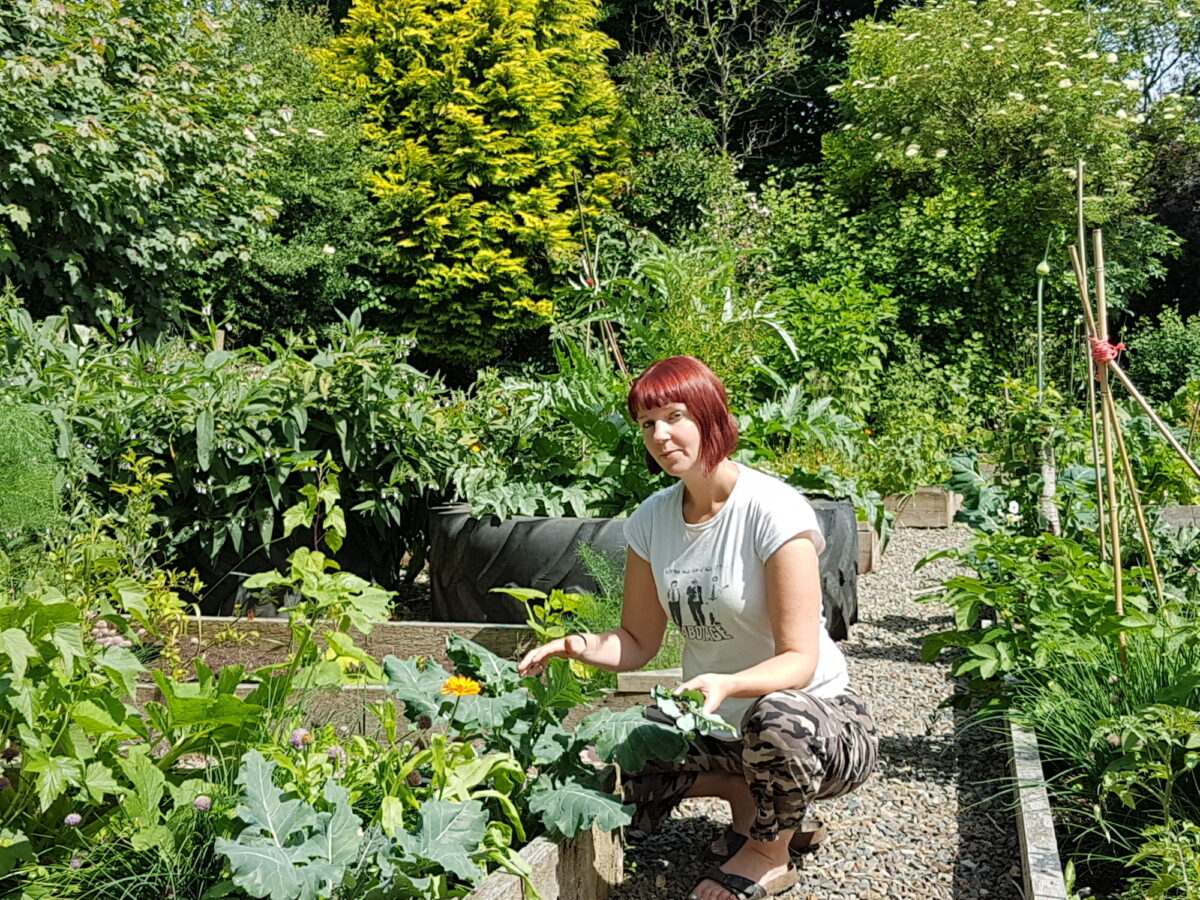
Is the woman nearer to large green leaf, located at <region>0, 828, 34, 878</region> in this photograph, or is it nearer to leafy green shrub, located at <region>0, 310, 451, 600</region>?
large green leaf, located at <region>0, 828, 34, 878</region>

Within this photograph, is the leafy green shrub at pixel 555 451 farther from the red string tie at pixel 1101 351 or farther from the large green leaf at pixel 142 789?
the large green leaf at pixel 142 789

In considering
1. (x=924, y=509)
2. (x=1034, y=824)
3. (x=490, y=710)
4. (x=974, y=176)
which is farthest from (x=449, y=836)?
(x=974, y=176)

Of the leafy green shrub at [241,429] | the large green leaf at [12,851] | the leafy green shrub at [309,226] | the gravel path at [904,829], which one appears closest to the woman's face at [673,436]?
the gravel path at [904,829]

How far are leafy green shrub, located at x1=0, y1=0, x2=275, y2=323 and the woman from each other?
440cm

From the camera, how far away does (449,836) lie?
1583 millimetres

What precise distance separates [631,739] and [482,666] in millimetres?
320

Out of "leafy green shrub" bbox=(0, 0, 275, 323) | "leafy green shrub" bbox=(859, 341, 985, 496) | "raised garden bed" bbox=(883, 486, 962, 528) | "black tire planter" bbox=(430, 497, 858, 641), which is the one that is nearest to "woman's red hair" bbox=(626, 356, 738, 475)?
"black tire planter" bbox=(430, 497, 858, 641)

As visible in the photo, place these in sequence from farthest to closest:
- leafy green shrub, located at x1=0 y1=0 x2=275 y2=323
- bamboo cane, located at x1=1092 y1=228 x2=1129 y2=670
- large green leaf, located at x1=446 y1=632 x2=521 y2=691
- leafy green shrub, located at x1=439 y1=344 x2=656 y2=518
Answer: leafy green shrub, located at x1=0 y1=0 x2=275 y2=323, leafy green shrub, located at x1=439 y1=344 x2=656 y2=518, bamboo cane, located at x1=1092 y1=228 x2=1129 y2=670, large green leaf, located at x1=446 y1=632 x2=521 y2=691

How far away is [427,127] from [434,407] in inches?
266

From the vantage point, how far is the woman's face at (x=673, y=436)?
82.0 inches

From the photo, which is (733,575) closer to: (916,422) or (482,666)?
(482,666)

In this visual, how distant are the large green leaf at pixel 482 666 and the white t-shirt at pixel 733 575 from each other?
Result: 1.25 feet

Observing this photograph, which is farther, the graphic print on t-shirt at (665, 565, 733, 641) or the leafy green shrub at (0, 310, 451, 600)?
the leafy green shrub at (0, 310, 451, 600)

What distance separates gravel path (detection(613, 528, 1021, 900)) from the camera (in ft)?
7.14
